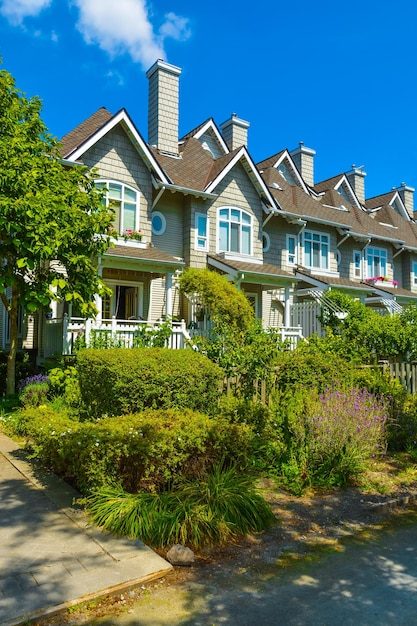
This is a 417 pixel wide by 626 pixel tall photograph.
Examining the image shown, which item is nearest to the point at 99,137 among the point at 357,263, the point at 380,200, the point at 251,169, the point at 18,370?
the point at 251,169

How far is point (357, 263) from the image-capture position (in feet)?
87.0

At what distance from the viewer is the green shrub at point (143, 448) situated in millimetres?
5184

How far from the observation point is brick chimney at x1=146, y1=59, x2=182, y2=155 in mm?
20781

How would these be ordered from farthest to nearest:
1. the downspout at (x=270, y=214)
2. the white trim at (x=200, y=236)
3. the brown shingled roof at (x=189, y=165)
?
the downspout at (x=270, y=214)
the brown shingled roof at (x=189, y=165)
the white trim at (x=200, y=236)

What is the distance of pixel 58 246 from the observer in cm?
1064

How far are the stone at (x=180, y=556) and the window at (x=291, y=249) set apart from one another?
64.4 ft

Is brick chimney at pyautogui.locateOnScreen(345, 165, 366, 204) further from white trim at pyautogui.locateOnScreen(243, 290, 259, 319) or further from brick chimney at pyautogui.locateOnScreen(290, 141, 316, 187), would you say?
white trim at pyautogui.locateOnScreen(243, 290, 259, 319)

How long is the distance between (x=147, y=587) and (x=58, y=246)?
831 centimetres

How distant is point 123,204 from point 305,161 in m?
16.0

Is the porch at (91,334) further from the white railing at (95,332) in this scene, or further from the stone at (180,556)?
the stone at (180,556)

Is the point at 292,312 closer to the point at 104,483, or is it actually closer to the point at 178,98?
the point at 178,98

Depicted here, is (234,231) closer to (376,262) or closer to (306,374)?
(376,262)

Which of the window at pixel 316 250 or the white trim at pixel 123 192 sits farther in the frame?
the window at pixel 316 250

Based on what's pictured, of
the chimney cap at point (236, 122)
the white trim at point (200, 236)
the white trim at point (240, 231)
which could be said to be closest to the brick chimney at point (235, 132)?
the chimney cap at point (236, 122)
